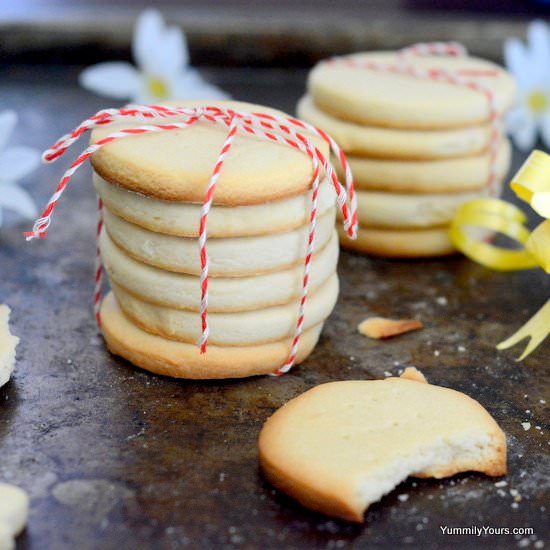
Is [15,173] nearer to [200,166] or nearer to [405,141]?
[200,166]

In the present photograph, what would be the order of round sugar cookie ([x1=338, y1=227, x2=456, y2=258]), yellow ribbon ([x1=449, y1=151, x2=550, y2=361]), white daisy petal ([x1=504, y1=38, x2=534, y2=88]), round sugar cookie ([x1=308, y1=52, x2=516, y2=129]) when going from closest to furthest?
yellow ribbon ([x1=449, y1=151, x2=550, y2=361]) → round sugar cookie ([x1=308, y1=52, x2=516, y2=129]) → round sugar cookie ([x1=338, y1=227, x2=456, y2=258]) → white daisy petal ([x1=504, y1=38, x2=534, y2=88])

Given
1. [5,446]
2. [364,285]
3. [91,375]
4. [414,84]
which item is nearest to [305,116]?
[414,84]

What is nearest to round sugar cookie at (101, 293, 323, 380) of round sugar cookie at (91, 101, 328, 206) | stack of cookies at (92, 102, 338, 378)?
stack of cookies at (92, 102, 338, 378)

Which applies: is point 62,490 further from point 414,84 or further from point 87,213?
point 414,84

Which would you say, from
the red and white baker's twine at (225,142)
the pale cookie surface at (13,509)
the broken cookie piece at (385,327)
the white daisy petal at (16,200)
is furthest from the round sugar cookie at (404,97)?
the pale cookie surface at (13,509)

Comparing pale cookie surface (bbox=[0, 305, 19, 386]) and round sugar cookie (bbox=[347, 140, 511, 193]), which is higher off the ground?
round sugar cookie (bbox=[347, 140, 511, 193])

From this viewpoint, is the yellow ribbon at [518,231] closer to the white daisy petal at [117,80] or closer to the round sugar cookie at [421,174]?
the round sugar cookie at [421,174]

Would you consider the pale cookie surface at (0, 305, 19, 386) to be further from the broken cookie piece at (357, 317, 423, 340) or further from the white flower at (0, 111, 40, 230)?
the broken cookie piece at (357, 317, 423, 340)
